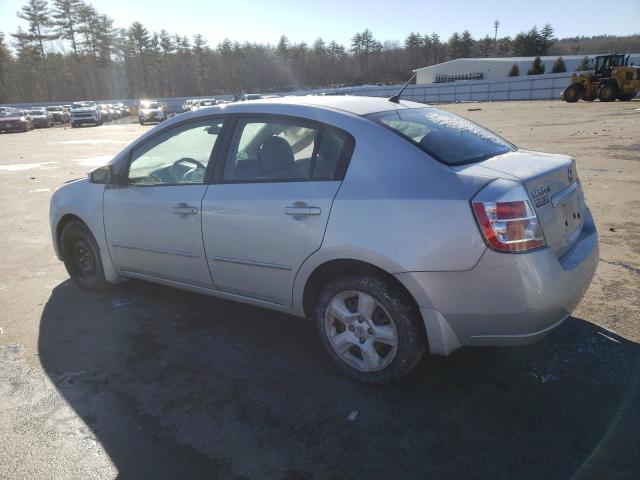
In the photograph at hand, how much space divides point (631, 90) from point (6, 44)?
87.0m

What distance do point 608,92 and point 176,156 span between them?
33024 mm

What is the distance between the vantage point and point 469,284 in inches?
97.5

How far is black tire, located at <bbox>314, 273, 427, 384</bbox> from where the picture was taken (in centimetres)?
271

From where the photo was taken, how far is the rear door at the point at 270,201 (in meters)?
2.91

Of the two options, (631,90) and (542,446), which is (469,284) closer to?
(542,446)

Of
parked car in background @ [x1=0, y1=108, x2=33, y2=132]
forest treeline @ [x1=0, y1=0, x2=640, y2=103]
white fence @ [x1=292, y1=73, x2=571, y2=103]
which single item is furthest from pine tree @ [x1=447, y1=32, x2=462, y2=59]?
parked car in background @ [x1=0, y1=108, x2=33, y2=132]

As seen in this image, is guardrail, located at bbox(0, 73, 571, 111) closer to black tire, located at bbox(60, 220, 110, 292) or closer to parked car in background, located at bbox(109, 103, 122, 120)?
parked car in background, located at bbox(109, 103, 122, 120)

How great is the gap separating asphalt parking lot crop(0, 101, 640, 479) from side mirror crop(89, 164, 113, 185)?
3.65 feet

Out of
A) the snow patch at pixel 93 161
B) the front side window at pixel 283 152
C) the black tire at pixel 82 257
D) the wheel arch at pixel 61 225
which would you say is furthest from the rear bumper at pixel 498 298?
the snow patch at pixel 93 161

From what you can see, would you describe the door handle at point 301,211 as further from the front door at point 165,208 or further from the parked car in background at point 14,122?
the parked car in background at point 14,122

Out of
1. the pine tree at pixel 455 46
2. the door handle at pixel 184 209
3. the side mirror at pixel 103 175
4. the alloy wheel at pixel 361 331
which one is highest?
the pine tree at pixel 455 46

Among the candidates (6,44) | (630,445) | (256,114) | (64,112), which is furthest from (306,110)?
(6,44)

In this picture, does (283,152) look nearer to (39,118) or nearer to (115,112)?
(39,118)

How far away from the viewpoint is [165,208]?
366cm
